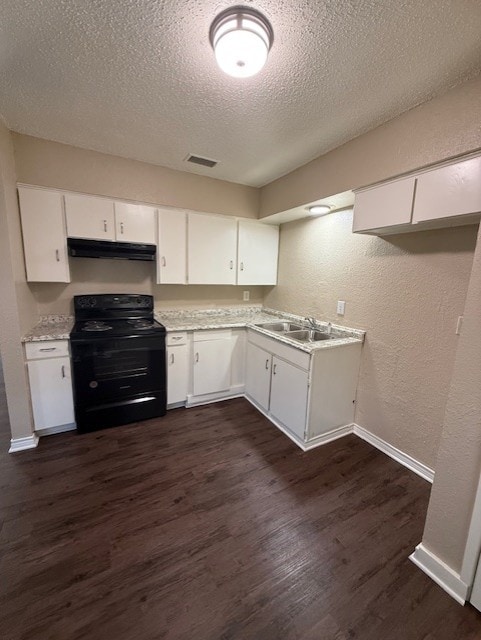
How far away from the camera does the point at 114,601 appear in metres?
1.22

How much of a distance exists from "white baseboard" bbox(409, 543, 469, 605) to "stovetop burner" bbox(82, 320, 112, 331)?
275 cm

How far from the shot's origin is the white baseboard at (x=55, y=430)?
2382 millimetres

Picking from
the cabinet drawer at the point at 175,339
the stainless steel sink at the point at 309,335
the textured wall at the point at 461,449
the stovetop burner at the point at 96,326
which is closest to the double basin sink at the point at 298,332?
the stainless steel sink at the point at 309,335

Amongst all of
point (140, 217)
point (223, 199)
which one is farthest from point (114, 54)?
point (223, 199)

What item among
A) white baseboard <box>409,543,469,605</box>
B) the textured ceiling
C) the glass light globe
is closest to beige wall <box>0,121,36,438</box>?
the textured ceiling

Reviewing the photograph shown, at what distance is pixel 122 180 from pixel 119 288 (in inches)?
43.5

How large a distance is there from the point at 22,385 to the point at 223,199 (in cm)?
276

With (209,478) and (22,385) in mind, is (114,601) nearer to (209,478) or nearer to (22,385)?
(209,478)

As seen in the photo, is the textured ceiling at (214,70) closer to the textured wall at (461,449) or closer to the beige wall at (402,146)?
the beige wall at (402,146)

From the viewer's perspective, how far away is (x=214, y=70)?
149cm

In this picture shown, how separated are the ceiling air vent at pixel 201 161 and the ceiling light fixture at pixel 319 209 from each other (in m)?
1.09

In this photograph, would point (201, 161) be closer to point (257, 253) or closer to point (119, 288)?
point (257, 253)

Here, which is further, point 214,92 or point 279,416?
point 279,416

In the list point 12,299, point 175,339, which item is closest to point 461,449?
point 175,339
